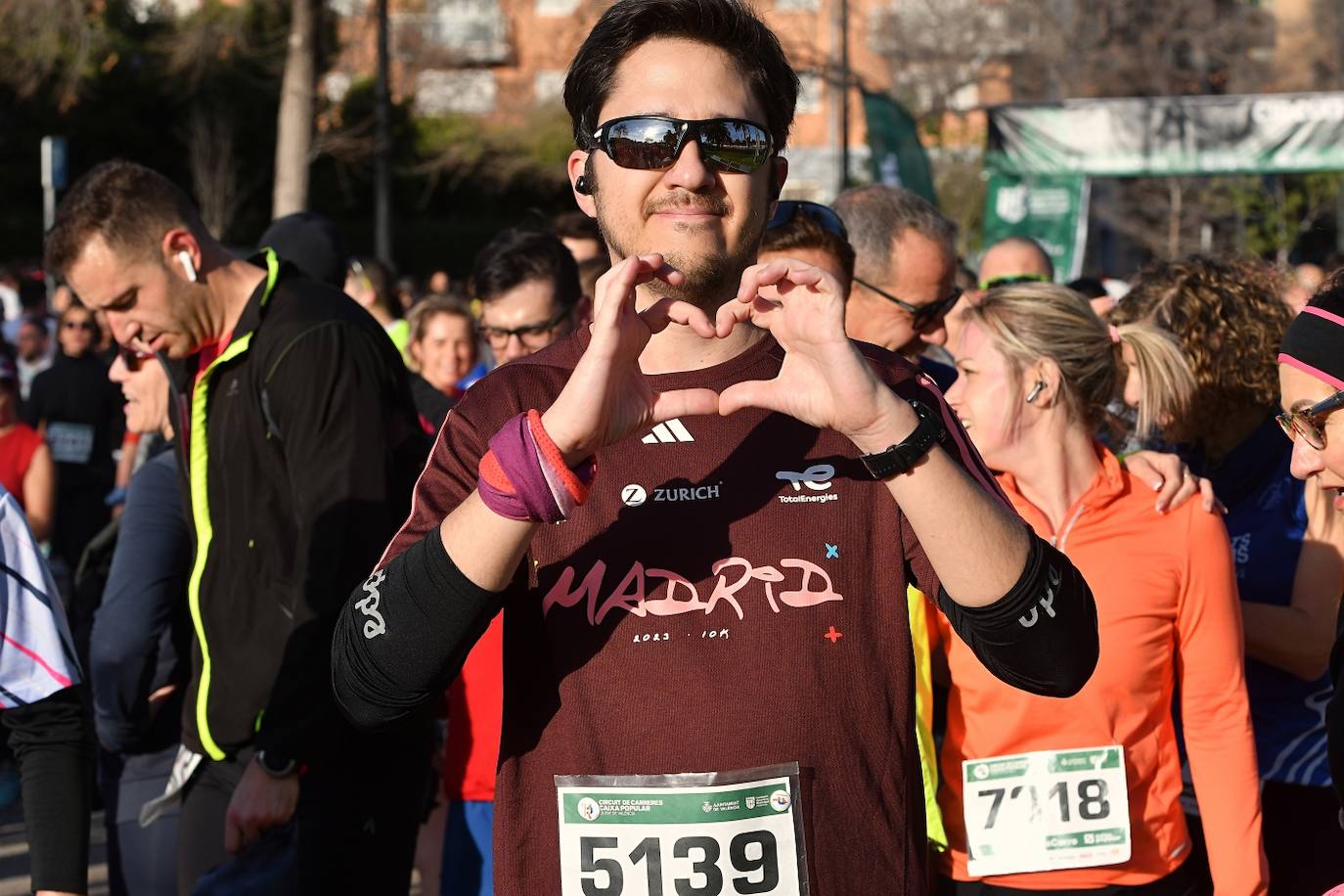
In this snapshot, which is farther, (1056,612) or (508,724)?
(508,724)

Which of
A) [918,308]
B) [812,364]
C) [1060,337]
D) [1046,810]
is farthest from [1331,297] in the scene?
[918,308]

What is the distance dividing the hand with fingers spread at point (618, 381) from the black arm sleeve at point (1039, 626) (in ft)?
1.59

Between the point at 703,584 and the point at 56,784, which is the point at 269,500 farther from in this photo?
the point at 703,584

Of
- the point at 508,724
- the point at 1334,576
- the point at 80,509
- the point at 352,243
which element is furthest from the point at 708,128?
the point at 352,243

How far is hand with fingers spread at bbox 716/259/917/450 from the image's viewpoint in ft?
6.64

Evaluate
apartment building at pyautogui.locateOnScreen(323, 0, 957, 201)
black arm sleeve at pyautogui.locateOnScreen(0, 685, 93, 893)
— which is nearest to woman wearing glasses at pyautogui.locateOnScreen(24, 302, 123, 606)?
black arm sleeve at pyautogui.locateOnScreen(0, 685, 93, 893)

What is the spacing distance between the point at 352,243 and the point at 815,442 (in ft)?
115

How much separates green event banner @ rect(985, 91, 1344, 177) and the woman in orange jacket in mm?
13123

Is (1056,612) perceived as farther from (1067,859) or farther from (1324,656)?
(1324,656)

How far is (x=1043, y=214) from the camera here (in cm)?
1575

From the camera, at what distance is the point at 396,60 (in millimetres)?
33125

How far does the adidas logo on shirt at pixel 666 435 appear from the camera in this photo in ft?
7.60

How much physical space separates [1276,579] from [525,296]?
2.77m

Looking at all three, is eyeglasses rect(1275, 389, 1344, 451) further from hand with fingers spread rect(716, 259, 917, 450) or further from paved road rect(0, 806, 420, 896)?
paved road rect(0, 806, 420, 896)
